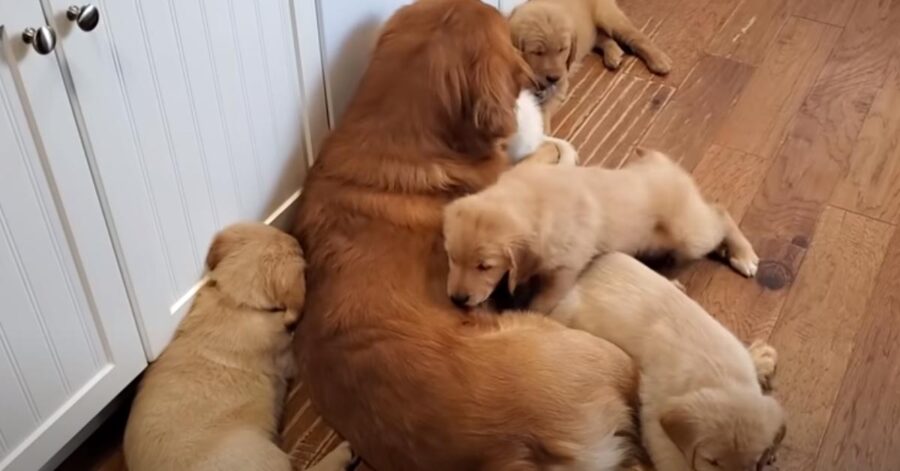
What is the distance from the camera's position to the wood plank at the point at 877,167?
2.31 meters

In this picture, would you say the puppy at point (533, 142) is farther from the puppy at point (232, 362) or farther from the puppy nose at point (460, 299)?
the puppy at point (232, 362)

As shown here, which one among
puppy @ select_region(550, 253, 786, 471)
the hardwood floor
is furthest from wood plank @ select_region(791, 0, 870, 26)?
puppy @ select_region(550, 253, 786, 471)

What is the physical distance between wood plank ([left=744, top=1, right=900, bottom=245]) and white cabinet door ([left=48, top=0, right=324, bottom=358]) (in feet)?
3.54

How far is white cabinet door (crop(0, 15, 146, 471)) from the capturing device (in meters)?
1.40

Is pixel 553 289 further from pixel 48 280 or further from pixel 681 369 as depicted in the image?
pixel 48 280

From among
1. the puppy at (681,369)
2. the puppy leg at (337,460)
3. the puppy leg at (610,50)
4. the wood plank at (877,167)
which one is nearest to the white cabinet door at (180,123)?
the puppy leg at (337,460)

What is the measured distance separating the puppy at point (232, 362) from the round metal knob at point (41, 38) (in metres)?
0.56

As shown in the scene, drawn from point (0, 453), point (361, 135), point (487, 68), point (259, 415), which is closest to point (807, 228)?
point (487, 68)

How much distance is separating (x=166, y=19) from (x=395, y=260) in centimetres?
56

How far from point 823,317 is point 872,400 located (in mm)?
213

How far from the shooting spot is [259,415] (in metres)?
1.80

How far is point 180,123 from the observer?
168 cm

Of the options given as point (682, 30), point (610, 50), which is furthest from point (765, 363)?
point (682, 30)

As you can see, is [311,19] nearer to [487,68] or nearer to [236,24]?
[236,24]
